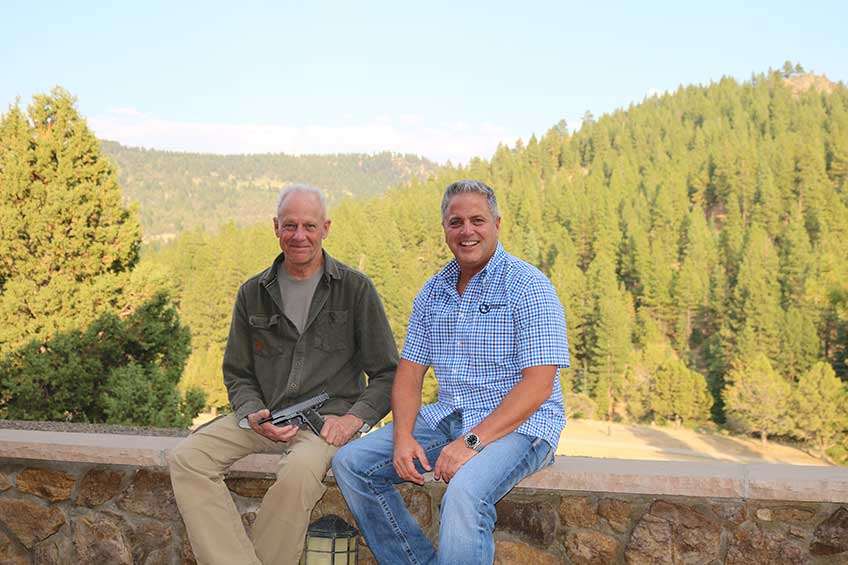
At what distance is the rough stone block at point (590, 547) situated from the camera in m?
3.06

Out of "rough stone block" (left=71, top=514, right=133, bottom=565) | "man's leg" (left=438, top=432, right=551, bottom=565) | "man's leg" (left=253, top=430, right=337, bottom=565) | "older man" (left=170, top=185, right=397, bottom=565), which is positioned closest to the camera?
"man's leg" (left=438, top=432, right=551, bottom=565)

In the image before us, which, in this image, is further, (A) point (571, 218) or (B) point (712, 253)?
(A) point (571, 218)

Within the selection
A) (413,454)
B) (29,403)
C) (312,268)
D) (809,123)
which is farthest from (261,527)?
(809,123)

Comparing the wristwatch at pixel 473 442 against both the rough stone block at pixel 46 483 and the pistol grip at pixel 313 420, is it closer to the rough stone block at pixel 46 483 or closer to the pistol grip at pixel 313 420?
the pistol grip at pixel 313 420

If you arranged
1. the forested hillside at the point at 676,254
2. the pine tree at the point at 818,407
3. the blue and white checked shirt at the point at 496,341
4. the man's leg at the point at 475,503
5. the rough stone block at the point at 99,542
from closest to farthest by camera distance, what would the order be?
the man's leg at the point at 475,503 → the blue and white checked shirt at the point at 496,341 → the rough stone block at the point at 99,542 → the pine tree at the point at 818,407 → the forested hillside at the point at 676,254

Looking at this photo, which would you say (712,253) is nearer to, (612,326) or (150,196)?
(612,326)

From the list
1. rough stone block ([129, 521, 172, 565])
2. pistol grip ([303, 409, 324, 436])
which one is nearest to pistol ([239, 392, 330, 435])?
pistol grip ([303, 409, 324, 436])

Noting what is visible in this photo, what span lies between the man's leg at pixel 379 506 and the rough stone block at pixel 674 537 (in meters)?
0.76

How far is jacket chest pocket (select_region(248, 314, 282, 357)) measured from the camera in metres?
3.26

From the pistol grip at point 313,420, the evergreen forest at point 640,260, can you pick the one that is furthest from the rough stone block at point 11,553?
the evergreen forest at point 640,260

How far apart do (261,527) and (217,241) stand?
82387 millimetres

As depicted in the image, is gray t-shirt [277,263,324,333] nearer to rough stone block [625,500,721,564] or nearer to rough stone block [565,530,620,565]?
rough stone block [565,530,620,565]

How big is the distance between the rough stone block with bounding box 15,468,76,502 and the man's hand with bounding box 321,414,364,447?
50.2 inches

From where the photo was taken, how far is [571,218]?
95.1 meters
